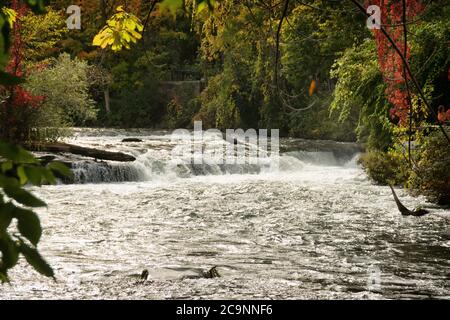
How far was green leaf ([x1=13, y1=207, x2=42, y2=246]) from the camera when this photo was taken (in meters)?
1.50

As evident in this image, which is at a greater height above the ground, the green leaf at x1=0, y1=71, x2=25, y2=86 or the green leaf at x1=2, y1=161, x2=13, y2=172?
the green leaf at x1=0, y1=71, x2=25, y2=86

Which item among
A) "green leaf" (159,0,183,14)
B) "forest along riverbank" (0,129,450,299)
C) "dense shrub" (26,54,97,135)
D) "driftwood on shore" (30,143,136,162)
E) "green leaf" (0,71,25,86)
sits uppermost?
"dense shrub" (26,54,97,135)

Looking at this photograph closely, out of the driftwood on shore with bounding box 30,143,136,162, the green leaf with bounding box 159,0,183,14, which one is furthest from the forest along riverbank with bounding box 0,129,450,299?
the green leaf with bounding box 159,0,183,14

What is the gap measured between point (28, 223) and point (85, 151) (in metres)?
16.2

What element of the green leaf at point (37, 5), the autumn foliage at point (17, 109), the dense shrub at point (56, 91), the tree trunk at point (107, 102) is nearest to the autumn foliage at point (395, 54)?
the autumn foliage at point (17, 109)

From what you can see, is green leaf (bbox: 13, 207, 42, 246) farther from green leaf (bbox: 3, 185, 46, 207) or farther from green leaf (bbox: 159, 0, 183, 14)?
green leaf (bbox: 159, 0, 183, 14)

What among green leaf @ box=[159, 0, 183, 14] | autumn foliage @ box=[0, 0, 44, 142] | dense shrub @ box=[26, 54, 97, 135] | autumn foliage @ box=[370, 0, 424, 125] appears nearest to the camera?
green leaf @ box=[159, 0, 183, 14]

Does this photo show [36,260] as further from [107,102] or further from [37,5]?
[107,102]

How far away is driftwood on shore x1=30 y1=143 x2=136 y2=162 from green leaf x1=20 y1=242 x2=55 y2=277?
15754 millimetres

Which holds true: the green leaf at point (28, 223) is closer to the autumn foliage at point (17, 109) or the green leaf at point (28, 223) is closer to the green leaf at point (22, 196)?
the green leaf at point (22, 196)

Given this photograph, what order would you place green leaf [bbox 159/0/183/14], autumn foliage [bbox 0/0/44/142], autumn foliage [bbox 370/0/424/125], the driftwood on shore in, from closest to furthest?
green leaf [bbox 159/0/183/14] < autumn foliage [bbox 370/0/424/125] < the driftwood on shore < autumn foliage [bbox 0/0/44/142]

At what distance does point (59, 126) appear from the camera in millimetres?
18672

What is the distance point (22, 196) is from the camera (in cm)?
150

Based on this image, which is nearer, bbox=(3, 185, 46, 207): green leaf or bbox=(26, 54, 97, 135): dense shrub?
bbox=(3, 185, 46, 207): green leaf
